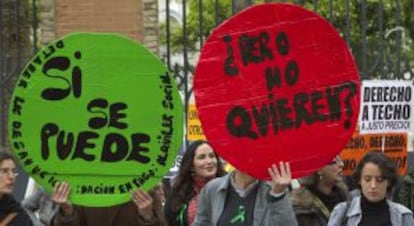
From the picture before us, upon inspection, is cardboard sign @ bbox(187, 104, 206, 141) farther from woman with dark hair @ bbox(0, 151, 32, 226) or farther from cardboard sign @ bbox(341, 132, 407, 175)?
woman with dark hair @ bbox(0, 151, 32, 226)

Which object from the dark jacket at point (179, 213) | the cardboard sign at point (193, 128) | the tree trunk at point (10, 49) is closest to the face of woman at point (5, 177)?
the dark jacket at point (179, 213)

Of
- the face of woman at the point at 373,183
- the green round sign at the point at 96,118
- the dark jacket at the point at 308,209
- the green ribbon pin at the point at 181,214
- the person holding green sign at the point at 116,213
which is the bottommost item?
the green ribbon pin at the point at 181,214

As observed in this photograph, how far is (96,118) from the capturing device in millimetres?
5020

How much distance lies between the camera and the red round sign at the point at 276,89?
4855mm

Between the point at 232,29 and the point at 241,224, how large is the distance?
0.89 m

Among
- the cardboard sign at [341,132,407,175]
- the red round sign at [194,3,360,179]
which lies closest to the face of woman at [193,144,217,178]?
the red round sign at [194,3,360,179]

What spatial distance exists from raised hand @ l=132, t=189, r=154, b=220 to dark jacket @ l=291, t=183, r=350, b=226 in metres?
1.11

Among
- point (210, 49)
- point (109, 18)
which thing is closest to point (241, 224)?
point (210, 49)

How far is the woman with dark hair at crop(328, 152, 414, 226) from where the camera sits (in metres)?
5.21

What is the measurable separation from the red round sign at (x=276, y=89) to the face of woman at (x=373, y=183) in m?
0.41

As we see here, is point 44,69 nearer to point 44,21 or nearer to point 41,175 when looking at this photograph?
point 41,175

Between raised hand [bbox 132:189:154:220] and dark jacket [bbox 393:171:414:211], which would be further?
dark jacket [bbox 393:171:414:211]

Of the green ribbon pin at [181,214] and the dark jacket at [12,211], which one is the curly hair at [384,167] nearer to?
the green ribbon pin at [181,214]

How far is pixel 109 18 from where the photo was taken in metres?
11.4
